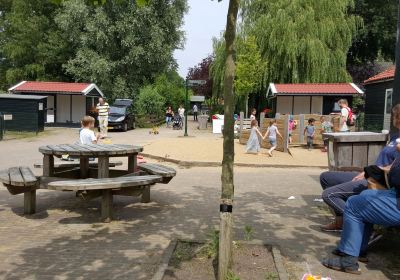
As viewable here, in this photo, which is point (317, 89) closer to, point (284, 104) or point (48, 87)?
point (284, 104)

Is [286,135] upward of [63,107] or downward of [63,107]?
downward

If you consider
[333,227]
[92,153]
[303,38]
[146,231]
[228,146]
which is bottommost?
[146,231]

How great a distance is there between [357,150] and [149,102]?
31.2 meters

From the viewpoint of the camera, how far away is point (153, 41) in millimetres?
39500

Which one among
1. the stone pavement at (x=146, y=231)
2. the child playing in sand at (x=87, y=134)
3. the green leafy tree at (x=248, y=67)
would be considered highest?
the green leafy tree at (x=248, y=67)

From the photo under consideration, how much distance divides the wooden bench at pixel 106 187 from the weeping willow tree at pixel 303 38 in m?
24.8


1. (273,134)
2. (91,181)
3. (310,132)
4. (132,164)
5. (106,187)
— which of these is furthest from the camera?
(310,132)

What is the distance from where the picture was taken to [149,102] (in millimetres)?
37500

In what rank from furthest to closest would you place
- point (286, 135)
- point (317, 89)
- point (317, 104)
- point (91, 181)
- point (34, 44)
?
point (34, 44) → point (317, 104) → point (317, 89) → point (286, 135) → point (91, 181)

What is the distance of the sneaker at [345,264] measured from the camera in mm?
4434

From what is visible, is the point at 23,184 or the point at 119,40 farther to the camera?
the point at 119,40

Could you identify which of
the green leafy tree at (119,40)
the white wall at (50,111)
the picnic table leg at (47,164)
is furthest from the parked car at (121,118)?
the picnic table leg at (47,164)

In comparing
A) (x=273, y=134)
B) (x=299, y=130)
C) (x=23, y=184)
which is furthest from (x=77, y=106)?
(x=23, y=184)

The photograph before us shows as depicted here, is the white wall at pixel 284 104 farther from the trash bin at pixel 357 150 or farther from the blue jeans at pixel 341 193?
the blue jeans at pixel 341 193
